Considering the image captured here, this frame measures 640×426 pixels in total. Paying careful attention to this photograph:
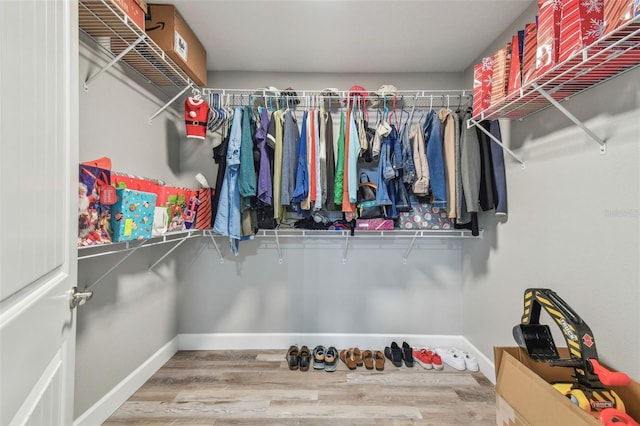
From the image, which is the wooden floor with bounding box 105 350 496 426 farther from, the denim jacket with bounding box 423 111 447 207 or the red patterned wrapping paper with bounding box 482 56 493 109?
the red patterned wrapping paper with bounding box 482 56 493 109

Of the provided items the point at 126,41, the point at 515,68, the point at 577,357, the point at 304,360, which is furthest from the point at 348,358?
the point at 126,41

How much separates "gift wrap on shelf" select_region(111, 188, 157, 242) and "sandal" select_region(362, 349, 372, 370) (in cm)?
172

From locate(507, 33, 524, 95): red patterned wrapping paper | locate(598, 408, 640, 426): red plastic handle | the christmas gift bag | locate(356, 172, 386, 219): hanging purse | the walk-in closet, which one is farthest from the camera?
locate(356, 172, 386, 219): hanging purse

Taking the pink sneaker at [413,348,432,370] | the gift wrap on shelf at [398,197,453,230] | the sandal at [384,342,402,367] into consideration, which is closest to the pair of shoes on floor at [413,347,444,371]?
the pink sneaker at [413,348,432,370]

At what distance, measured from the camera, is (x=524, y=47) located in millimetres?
1256

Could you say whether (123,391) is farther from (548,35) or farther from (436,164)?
(548,35)

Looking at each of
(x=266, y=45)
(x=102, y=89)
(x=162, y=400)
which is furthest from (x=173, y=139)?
(x=162, y=400)

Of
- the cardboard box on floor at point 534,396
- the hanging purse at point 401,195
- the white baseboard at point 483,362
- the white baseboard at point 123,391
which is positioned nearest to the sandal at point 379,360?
the white baseboard at point 483,362

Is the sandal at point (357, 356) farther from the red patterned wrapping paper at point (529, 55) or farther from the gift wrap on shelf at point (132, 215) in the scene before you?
the red patterned wrapping paper at point (529, 55)

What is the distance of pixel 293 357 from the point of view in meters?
1.99

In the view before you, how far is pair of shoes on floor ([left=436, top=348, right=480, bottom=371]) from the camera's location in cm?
194

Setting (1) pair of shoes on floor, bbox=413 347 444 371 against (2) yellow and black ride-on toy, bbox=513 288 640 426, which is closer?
(2) yellow and black ride-on toy, bbox=513 288 640 426

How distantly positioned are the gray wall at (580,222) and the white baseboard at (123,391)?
96.0 inches

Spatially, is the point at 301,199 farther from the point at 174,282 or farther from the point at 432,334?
the point at 432,334
